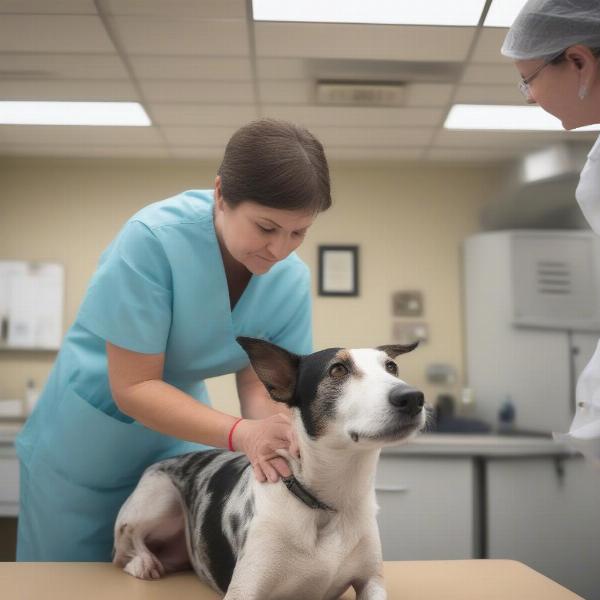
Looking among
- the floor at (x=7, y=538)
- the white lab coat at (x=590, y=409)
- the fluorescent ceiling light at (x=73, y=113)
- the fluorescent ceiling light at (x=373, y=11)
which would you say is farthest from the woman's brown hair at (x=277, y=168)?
the floor at (x=7, y=538)

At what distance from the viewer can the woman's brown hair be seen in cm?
109

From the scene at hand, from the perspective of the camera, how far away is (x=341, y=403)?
988 mm

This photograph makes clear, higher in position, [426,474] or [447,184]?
[447,184]

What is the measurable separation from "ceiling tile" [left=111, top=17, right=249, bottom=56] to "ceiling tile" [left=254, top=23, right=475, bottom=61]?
0.10 metres

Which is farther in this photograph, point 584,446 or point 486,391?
point 486,391

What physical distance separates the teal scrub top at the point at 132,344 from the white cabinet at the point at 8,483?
224 centimetres

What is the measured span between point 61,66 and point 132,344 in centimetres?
244

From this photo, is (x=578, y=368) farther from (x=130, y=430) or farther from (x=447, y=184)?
(x=130, y=430)

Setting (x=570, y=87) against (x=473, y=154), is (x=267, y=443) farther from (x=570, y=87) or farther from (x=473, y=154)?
(x=473, y=154)

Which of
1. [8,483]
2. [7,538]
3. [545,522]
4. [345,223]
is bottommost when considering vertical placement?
[7,538]

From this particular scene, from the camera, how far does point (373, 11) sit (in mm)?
2725

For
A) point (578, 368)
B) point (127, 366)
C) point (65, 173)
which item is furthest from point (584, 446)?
point (65, 173)

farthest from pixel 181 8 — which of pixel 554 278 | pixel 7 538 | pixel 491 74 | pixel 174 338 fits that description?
pixel 7 538

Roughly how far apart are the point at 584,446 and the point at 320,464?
37cm
